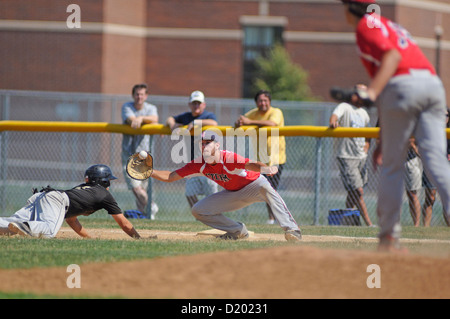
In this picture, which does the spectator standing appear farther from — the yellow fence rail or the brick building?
the brick building

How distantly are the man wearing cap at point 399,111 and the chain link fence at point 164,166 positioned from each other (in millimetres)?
2662

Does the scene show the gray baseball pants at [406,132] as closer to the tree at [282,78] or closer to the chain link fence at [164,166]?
the chain link fence at [164,166]

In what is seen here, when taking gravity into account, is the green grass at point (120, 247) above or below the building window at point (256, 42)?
below

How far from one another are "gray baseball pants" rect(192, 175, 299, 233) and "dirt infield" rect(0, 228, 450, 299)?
279cm

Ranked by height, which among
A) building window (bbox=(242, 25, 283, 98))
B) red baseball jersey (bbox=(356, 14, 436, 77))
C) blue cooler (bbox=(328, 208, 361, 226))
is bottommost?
blue cooler (bbox=(328, 208, 361, 226))

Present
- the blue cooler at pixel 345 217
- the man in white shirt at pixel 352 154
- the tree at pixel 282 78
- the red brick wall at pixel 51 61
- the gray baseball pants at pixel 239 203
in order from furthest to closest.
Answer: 1. the tree at pixel 282 78
2. the red brick wall at pixel 51 61
3. the man in white shirt at pixel 352 154
4. the blue cooler at pixel 345 217
5. the gray baseball pants at pixel 239 203

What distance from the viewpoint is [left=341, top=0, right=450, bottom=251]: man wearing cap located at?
5852mm

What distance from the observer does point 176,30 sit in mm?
30984

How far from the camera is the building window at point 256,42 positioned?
3105 centimetres

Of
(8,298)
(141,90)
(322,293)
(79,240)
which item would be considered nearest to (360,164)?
(141,90)

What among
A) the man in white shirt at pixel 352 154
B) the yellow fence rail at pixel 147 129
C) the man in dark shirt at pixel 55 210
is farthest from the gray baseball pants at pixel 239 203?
the man in white shirt at pixel 352 154

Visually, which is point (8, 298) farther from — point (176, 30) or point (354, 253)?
point (176, 30)

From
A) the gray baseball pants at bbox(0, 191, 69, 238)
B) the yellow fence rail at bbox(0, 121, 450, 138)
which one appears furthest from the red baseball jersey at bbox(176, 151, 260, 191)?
the yellow fence rail at bbox(0, 121, 450, 138)
